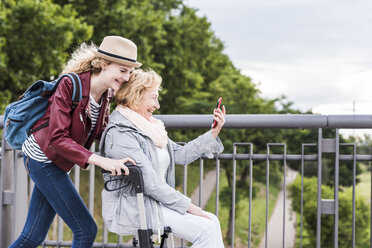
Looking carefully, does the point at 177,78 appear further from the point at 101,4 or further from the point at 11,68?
the point at 11,68

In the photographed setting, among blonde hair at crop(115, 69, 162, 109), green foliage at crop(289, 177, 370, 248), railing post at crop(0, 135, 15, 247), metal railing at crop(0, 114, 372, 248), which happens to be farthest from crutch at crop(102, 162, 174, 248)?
green foliage at crop(289, 177, 370, 248)

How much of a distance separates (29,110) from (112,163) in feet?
2.09

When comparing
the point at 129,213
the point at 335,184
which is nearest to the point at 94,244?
the point at 129,213

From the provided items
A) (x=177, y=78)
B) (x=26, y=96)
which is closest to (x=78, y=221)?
(x=26, y=96)

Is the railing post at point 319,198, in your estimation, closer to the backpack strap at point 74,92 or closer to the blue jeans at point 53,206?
the blue jeans at point 53,206

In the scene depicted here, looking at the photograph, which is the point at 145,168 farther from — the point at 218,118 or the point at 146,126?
the point at 218,118

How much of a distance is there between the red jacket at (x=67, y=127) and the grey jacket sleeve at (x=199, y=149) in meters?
0.58

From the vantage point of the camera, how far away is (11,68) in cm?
1512

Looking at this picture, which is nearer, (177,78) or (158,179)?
(158,179)

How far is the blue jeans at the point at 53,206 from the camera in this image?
308 cm

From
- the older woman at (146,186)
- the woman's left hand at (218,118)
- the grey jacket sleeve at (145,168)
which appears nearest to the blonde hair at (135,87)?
the older woman at (146,186)

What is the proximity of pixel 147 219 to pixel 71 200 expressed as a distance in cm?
47

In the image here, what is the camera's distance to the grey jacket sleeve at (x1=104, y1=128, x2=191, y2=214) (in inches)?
118

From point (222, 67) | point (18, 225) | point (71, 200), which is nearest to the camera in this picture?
point (71, 200)
